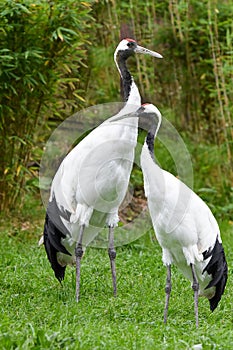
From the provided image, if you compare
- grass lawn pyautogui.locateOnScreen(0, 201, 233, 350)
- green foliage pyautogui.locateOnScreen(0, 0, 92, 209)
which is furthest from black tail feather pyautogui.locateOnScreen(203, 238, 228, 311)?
green foliage pyautogui.locateOnScreen(0, 0, 92, 209)

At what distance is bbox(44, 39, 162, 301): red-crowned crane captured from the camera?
21.4 feet

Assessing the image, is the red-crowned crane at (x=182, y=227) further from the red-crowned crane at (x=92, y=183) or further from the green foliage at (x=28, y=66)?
the green foliage at (x=28, y=66)

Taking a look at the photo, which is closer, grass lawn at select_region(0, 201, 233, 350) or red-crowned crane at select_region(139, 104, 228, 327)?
grass lawn at select_region(0, 201, 233, 350)

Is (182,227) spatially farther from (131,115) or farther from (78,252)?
(78,252)

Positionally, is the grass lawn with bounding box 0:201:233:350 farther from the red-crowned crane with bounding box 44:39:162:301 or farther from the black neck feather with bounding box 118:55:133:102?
the black neck feather with bounding box 118:55:133:102

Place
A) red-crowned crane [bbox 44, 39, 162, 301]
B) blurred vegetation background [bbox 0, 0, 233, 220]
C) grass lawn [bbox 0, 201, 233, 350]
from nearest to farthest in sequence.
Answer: grass lawn [bbox 0, 201, 233, 350]
red-crowned crane [bbox 44, 39, 162, 301]
blurred vegetation background [bbox 0, 0, 233, 220]

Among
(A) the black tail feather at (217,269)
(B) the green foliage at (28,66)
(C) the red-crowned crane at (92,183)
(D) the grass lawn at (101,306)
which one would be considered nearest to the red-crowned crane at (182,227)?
(A) the black tail feather at (217,269)

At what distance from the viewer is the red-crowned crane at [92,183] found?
6.54m

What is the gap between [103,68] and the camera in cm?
1207

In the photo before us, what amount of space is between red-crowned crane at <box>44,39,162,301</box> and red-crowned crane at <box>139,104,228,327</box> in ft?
1.60

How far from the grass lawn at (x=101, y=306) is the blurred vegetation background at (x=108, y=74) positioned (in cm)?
144

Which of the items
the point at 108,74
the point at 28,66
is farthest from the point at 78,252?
the point at 108,74

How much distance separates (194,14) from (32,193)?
3.95 metres

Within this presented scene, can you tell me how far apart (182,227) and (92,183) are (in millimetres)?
1150
